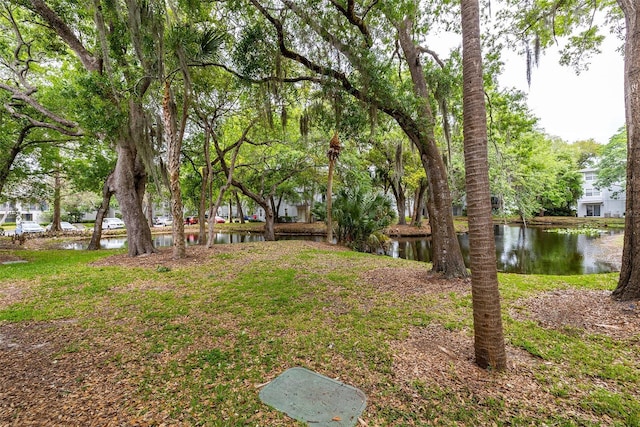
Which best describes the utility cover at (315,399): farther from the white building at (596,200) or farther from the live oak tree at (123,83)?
the white building at (596,200)

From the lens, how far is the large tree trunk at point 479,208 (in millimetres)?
2580

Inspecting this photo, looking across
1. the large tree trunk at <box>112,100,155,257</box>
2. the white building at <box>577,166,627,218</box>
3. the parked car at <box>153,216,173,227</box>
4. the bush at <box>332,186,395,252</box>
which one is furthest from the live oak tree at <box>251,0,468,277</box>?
the white building at <box>577,166,627,218</box>

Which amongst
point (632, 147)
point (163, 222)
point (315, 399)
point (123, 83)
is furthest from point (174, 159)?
point (163, 222)

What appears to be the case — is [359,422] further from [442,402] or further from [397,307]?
[397,307]

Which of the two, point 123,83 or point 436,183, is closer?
point 436,183

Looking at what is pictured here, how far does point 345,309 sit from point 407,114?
3.46m

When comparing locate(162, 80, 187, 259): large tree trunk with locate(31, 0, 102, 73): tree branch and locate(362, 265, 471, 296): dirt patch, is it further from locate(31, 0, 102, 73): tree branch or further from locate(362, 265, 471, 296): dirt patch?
locate(362, 265, 471, 296): dirt patch

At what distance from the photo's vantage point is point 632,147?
152 inches

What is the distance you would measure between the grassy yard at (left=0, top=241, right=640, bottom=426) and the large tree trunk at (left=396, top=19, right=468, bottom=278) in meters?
0.46

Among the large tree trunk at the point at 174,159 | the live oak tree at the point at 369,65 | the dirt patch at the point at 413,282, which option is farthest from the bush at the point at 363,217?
the large tree trunk at the point at 174,159

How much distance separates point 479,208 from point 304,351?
227 centimetres

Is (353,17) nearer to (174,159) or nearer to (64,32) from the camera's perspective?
(174,159)

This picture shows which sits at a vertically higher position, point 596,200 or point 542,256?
point 596,200

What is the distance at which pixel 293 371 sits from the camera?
8.77 ft
